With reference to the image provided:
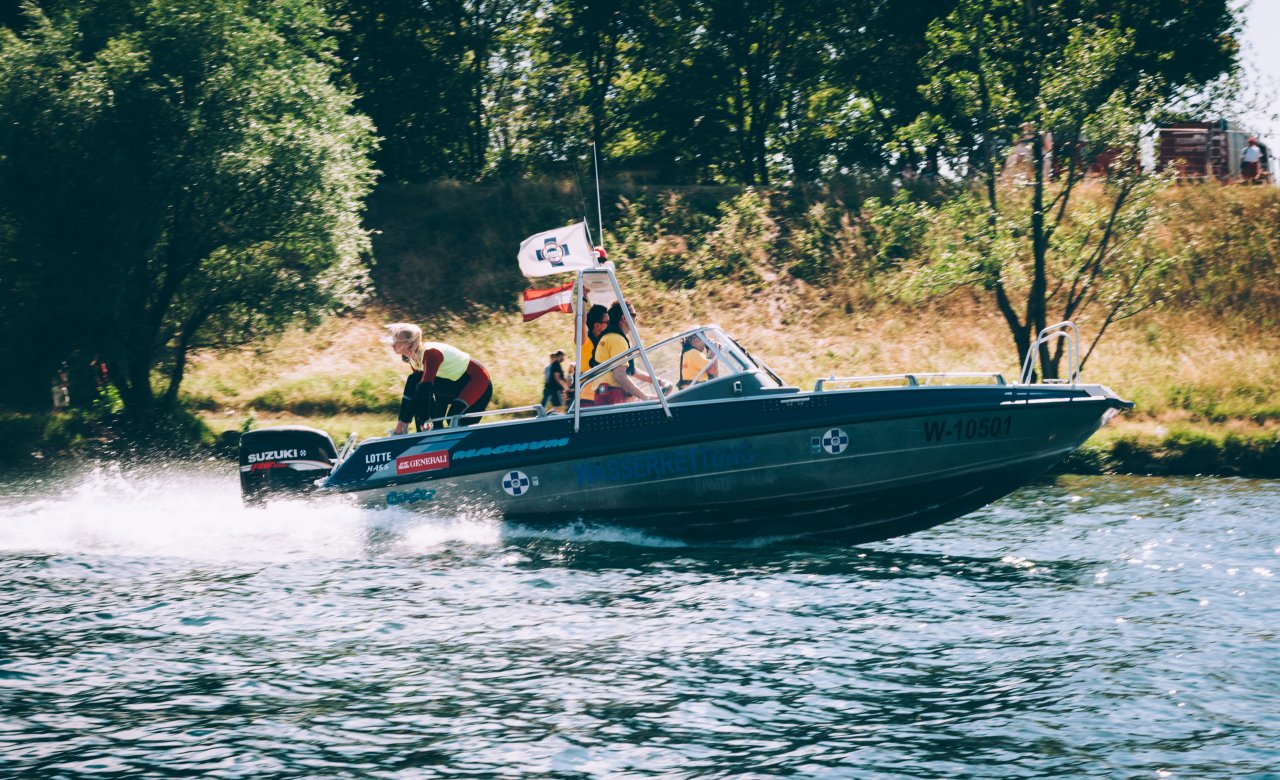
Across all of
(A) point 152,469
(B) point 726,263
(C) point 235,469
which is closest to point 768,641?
(C) point 235,469

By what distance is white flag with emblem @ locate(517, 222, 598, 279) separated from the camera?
11.9m

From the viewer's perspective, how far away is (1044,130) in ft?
76.1

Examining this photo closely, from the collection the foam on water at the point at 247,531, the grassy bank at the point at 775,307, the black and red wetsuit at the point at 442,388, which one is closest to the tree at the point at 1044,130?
the grassy bank at the point at 775,307

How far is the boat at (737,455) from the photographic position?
39.4 feet

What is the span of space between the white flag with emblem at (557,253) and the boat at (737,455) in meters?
0.17

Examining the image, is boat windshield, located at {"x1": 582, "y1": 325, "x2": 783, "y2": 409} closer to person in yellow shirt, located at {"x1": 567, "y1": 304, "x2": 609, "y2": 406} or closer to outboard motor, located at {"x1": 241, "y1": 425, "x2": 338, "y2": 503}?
person in yellow shirt, located at {"x1": 567, "y1": 304, "x2": 609, "y2": 406}

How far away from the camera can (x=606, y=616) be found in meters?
10.6

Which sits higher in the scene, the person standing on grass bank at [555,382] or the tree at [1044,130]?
the tree at [1044,130]

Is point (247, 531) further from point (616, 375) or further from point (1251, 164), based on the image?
point (1251, 164)

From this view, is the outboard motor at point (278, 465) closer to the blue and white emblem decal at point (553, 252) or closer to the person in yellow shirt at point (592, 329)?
the person in yellow shirt at point (592, 329)

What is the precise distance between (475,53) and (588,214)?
885 centimetres

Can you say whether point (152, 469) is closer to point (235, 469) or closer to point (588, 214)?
point (235, 469)

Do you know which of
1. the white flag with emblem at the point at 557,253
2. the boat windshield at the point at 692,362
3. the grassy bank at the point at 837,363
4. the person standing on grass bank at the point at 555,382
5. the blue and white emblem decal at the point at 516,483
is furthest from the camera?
the grassy bank at the point at 837,363

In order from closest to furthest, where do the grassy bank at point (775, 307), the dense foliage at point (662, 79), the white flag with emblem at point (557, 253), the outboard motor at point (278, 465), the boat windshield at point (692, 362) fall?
the white flag with emblem at point (557, 253), the boat windshield at point (692, 362), the outboard motor at point (278, 465), the grassy bank at point (775, 307), the dense foliage at point (662, 79)
